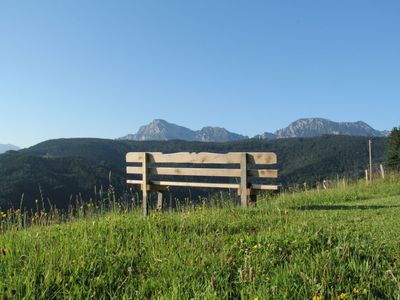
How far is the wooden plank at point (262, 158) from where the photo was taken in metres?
8.72

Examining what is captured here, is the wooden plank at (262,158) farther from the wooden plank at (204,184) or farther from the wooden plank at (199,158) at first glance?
the wooden plank at (204,184)

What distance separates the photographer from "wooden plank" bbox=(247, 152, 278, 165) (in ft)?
28.6

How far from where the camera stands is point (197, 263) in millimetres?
4238

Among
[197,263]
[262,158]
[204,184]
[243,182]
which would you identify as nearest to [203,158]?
[204,184]

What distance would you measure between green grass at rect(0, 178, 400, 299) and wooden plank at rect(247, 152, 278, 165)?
2679 mm

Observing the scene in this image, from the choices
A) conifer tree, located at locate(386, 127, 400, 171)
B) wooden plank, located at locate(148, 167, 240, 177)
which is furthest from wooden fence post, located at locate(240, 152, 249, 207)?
conifer tree, located at locate(386, 127, 400, 171)

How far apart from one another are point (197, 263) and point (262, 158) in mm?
5007

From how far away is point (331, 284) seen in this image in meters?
3.74

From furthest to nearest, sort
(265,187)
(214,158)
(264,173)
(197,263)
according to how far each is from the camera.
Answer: (214,158) < (264,173) < (265,187) < (197,263)

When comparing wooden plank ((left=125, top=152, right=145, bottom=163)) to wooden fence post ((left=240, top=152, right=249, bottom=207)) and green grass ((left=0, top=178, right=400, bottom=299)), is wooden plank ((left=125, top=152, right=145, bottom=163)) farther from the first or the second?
green grass ((left=0, top=178, right=400, bottom=299))

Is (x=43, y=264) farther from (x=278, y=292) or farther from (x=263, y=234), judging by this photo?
(x=263, y=234)

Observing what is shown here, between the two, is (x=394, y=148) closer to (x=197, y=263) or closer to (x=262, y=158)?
(x=262, y=158)

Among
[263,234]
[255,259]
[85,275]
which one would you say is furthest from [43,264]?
[263,234]

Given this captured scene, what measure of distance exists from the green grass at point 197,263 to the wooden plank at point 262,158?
105 inches
